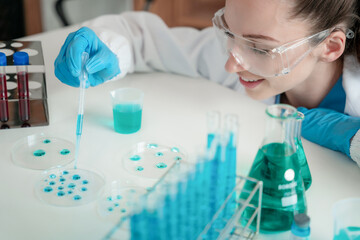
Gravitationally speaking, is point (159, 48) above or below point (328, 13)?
below

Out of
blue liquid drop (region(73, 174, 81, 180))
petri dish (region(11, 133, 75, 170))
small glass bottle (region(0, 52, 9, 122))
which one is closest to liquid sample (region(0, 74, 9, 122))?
small glass bottle (region(0, 52, 9, 122))

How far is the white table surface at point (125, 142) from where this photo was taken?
94 centimetres

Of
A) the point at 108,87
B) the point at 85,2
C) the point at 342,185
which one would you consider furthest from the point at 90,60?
the point at 85,2

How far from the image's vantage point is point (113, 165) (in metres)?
1.13

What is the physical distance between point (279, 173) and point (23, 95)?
29.5 inches

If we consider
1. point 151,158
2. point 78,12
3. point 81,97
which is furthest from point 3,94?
point 78,12

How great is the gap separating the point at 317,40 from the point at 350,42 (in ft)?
0.74

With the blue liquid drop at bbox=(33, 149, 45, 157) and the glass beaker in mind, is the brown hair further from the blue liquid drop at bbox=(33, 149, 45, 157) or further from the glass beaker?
the blue liquid drop at bbox=(33, 149, 45, 157)

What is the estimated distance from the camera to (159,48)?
67.5 inches

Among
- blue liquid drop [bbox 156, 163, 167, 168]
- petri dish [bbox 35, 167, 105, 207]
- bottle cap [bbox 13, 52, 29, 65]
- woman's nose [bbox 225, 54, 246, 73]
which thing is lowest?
petri dish [bbox 35, 167, 105, 207]

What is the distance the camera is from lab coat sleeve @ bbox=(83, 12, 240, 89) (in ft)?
5.42

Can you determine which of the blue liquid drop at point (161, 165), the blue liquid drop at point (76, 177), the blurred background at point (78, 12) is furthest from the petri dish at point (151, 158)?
the blurred background at point (78, 12)

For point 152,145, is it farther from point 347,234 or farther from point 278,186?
point 347,234

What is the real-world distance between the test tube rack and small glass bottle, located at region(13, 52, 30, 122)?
0.4 inches
